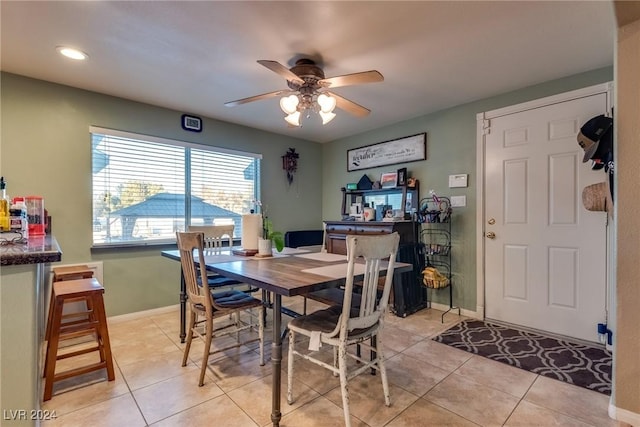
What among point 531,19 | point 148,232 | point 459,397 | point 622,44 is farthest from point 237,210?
point 622,44

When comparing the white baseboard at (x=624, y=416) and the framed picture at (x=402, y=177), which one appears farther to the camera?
the framed picture at (x=402, y=177)

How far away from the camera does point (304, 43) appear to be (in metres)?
2.16

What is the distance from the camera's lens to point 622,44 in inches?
63.2

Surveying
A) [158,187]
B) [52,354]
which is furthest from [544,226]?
[158,187]

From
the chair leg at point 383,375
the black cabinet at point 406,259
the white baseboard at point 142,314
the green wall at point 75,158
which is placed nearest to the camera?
the chair leg at point 383,375

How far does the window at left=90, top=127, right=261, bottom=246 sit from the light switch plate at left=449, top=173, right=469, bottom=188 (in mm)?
2666

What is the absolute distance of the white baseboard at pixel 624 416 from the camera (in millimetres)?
1541

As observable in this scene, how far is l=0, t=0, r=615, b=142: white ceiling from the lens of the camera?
6.02ft

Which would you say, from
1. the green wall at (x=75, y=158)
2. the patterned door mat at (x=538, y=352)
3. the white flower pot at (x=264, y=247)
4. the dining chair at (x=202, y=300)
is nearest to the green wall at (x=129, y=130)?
the green wall at (x=75, y=158)

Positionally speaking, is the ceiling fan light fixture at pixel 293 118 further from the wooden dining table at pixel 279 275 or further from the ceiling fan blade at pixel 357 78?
the wooden dining table at pixel 279 275

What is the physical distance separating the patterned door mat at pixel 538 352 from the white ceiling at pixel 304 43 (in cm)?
238

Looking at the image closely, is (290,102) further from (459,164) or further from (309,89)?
(459,164)

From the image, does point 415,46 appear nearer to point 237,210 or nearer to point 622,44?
point 622,44

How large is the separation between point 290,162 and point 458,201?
2.50 metres
